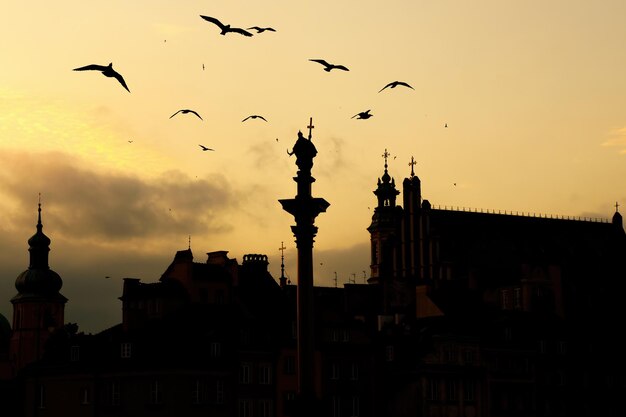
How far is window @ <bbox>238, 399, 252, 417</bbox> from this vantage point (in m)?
110

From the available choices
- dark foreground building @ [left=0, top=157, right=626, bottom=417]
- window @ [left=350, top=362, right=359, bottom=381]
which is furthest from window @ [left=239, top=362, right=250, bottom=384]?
window @ [left=350, top=362, right=359, bottom=381]

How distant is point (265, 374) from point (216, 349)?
14.7ft

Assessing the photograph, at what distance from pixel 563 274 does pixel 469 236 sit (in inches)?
603

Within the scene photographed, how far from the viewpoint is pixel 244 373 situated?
365 feet

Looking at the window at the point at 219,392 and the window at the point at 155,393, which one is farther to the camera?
the window at the point at 219,392

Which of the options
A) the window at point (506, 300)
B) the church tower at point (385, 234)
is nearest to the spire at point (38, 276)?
the church tower at point (385, 234)

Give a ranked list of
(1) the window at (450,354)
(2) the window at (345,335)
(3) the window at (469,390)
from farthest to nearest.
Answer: (3) the window at (469,390) → (1) the window at (450,354) → (2) the window at (345,335)

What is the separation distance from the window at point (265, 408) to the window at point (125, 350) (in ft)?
33.9

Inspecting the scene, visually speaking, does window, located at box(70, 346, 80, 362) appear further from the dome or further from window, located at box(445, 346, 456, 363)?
the dome

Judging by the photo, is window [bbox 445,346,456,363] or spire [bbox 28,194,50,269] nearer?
window [bbox 445,346,456,363]

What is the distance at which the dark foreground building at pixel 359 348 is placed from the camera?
10888 cm

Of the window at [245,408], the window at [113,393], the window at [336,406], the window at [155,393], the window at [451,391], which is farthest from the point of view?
the window at [451,391]

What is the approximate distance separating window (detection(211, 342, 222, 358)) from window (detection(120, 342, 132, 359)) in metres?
5.92

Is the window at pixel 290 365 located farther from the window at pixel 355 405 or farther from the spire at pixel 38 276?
the spire at pixel 38 276
